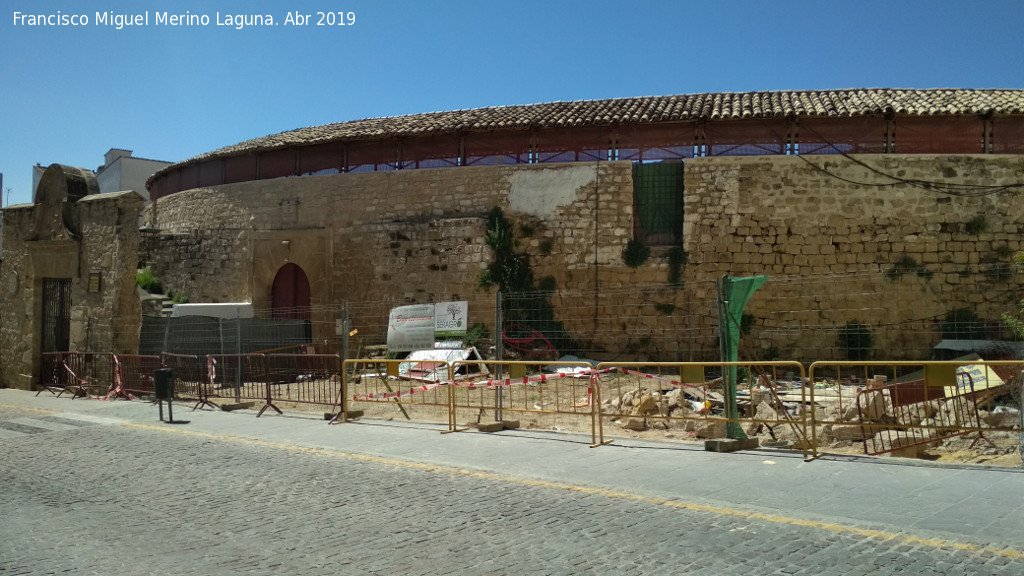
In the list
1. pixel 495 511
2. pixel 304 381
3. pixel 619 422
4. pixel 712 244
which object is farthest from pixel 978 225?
pixel 495 511

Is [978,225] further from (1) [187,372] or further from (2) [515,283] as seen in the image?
(1) [187,372]

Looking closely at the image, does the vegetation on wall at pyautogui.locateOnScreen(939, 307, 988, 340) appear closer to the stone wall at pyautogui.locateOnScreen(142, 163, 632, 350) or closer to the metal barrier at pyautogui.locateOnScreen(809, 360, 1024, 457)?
the metal barrier at pyautogui.locateOnScreen(809, 360, 1024, 457)

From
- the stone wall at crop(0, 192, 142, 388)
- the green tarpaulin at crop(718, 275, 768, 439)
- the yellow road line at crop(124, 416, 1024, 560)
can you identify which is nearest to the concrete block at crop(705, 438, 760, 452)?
the green tarpaulin at crop(718, 275, 768, 439)

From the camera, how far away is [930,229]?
17.9 meters

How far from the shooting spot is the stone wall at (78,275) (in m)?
18.1

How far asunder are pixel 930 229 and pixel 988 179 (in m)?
1.70

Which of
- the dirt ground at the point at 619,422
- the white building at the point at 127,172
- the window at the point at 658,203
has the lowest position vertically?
the dirt ground at the point at 619,422

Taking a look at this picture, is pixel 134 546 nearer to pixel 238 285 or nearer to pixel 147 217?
pixel 238 285

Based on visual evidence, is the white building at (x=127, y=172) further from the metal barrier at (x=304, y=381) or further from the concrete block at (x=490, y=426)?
the concrete block at (x=490, y=426)

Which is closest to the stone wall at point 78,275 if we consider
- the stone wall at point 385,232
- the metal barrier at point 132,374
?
the metal barrier at point 132,374

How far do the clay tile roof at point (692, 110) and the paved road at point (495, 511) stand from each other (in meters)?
11.6

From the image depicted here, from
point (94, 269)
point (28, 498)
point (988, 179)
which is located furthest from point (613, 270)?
point (28, 498)

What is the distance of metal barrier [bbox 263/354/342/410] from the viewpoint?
46.1ft

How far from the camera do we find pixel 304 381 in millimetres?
15969
